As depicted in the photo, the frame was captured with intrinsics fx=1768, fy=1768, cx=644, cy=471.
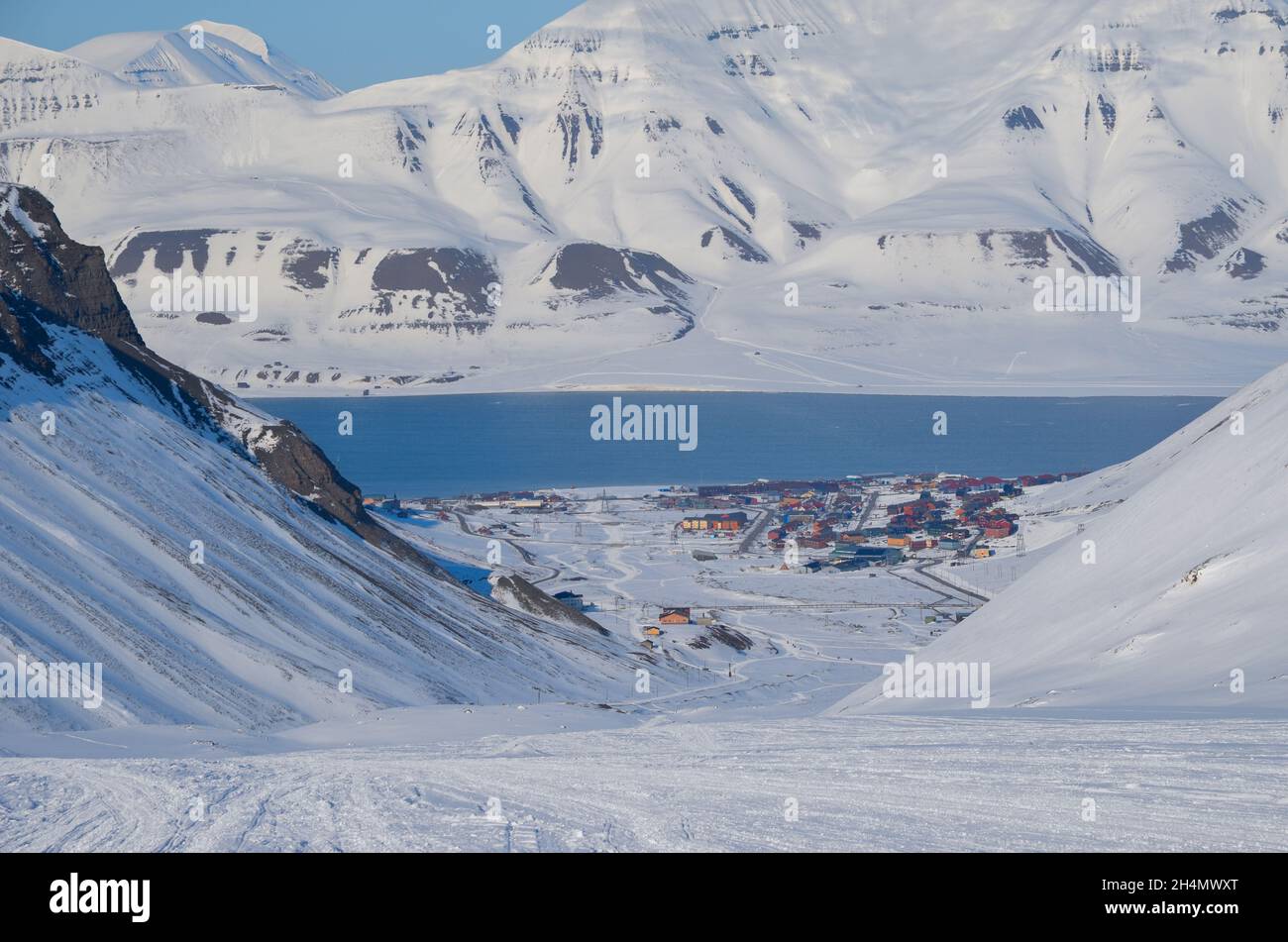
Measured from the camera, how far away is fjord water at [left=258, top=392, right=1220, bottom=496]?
427 ft

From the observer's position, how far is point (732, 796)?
1512cm

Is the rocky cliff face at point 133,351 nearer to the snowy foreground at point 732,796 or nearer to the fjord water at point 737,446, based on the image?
the snowy foreground at point 732,796

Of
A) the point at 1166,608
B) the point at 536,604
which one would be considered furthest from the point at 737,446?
the point at 1166,608

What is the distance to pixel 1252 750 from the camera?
15531 millimetres

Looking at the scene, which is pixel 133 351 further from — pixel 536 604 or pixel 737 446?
pixel 737 446

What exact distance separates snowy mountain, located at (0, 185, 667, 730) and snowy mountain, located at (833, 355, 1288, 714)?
1132 cm

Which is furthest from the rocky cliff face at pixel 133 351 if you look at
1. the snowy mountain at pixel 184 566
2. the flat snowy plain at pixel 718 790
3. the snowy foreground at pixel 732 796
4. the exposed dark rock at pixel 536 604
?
the snowy foreground at pixel 732 796

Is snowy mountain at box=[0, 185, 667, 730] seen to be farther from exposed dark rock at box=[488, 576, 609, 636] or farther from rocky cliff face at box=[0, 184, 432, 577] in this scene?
exposed dark rock at box=[488, 576, 609, 636]

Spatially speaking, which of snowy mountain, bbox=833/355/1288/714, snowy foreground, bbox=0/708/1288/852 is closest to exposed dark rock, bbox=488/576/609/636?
snowy mountain, bbox=833/355/1288/714

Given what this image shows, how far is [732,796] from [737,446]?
14104 cm

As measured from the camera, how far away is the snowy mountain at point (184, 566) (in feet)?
107

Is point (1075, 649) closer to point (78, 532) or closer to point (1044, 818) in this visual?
point (1044, 818)

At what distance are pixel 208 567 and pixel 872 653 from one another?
22.7 m
